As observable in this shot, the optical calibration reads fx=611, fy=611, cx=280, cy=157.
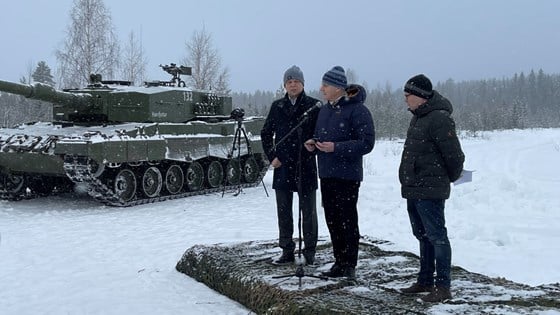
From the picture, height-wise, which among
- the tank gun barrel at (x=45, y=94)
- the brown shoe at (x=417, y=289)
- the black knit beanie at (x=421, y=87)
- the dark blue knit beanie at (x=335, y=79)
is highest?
the tank gun barrel at (x=45, y=94)

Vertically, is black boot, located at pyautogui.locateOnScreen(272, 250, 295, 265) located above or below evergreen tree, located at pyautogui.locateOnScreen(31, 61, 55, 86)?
below

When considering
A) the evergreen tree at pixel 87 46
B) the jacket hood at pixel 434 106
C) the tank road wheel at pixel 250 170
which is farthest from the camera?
the evergreen tree at pixel 87 46

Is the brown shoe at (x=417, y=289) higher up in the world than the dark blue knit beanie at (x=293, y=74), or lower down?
lower down

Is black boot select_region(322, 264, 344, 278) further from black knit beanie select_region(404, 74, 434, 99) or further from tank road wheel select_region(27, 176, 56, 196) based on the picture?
tank road wheel select_region(27, 176, 56, 196)

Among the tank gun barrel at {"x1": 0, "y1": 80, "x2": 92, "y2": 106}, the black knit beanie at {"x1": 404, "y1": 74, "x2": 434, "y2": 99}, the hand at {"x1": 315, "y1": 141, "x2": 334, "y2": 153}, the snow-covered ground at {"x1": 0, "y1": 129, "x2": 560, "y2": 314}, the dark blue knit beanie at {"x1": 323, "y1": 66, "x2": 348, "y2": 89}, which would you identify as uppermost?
the tank gun barrel at {"x1": 0, "y1": 80, "x2": 92, "y2": 106}

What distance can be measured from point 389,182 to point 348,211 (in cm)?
1048

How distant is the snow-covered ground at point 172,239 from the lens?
501 cm

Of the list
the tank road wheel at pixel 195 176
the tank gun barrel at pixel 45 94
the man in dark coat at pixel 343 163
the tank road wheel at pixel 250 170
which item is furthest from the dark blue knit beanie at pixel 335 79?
the tank road wheel at pixel 250 170

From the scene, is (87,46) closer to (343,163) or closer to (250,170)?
(250,170)

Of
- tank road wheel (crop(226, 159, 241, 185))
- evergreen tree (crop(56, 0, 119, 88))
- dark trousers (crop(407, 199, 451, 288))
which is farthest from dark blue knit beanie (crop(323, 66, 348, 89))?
evergreen tree (crop(56, 0, 119, 88))

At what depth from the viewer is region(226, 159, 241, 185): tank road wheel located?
1420 cm

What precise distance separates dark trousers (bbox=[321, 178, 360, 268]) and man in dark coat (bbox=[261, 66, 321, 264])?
1.60 feet

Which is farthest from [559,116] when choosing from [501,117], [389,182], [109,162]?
[109,162]

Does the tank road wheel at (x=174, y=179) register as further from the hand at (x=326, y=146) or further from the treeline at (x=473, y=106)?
the treeline at (x=473, y=106)
